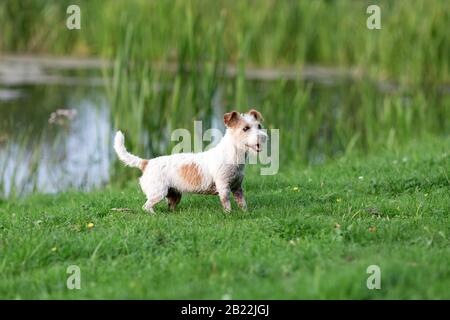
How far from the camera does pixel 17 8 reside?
18.0m

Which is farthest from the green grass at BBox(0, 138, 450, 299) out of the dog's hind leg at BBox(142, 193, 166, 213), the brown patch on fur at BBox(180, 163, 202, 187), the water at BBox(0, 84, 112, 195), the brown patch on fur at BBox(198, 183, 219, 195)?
the water at BBox(0, 84, 112, 195)

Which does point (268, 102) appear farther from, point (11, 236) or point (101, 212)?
point (11, 236)

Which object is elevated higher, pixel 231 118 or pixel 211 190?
pixel 231 118

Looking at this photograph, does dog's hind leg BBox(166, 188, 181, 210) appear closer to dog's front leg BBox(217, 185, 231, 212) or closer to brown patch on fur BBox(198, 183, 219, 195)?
brown patch on fur BBox(198, 183, 219, 195)

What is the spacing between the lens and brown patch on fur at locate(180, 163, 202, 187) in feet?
23.6

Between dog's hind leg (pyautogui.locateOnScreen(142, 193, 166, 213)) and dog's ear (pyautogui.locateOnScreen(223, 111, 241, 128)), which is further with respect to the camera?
dog's hind leg (pyautogui.locateOnScreen(142, 193, 166, 213))

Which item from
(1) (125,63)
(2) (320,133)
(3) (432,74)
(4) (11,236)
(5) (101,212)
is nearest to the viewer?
(4) (11,236)

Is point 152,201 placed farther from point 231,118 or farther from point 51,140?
point 51,140

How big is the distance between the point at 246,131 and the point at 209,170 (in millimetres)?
525

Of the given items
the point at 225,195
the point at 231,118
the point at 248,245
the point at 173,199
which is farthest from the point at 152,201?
the point at 248,245

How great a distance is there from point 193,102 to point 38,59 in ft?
27.8

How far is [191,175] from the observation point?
719 centimetres
